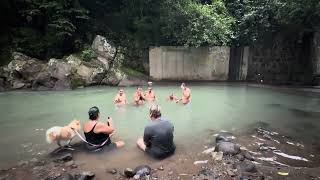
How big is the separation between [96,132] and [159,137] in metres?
1.49

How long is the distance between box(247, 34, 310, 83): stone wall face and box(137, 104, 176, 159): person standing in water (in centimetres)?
1555

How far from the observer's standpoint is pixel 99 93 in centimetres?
1780

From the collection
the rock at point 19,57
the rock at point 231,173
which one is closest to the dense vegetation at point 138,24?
the rock at point 19,57

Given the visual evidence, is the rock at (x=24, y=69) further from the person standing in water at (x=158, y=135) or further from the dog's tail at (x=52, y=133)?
the person standing in water at (x=158, y=135)

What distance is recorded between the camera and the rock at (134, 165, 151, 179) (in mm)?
6933

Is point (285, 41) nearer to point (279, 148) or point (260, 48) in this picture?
point (260, 48)

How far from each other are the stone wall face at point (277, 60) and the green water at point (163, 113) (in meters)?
3.45

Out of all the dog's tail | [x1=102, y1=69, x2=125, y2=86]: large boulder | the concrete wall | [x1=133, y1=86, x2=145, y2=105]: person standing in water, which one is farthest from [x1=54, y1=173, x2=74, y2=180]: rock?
the concrete wall

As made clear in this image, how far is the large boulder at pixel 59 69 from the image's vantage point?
19.2 meters

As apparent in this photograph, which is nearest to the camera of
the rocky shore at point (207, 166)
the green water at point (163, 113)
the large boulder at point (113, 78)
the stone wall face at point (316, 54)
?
the rocky shore at point (207, 166)

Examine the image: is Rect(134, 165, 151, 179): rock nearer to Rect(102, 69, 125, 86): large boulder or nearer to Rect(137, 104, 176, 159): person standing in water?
Rect(137, 104, 176, 159): person standing in water

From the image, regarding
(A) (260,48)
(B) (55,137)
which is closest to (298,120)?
(B) (55,137)

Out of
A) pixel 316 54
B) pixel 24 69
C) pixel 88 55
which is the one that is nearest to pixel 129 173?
pixel 24 69

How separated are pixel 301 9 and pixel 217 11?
5.56 metres
